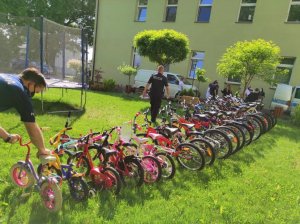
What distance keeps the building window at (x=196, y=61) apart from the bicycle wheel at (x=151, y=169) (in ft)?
46.5

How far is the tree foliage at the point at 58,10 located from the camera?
2494 centimetres

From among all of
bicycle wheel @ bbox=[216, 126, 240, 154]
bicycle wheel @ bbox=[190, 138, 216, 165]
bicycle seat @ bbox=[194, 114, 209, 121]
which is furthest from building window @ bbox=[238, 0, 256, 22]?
bicycle wheel @ bbox=[190, 138, 216, 165]

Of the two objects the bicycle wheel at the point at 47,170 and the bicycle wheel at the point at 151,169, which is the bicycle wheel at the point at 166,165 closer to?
the bicycle wheel at the point at 151,169

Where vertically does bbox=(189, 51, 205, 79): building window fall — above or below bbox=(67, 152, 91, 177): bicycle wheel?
above

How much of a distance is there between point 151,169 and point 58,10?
27.7 metres

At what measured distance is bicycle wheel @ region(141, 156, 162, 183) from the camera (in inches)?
176

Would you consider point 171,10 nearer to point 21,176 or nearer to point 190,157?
point 190,157

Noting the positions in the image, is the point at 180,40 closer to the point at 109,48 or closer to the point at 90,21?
the point at 109,48

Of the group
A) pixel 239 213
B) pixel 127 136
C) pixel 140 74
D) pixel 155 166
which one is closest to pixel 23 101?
pixel 127 136

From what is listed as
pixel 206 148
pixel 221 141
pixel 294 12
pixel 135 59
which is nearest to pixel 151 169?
pixel 206 148

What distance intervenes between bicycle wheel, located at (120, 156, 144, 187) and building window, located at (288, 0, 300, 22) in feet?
47.0

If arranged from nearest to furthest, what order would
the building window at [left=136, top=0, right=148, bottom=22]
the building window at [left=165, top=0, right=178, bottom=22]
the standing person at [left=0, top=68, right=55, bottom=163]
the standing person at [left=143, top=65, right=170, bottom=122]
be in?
the standing person at [left=0, top=68, right=55, bottom=163]
the standing person at [left=143, top=65, right=170, bottom=122]
the building window at [left=165, top=0, right=178, bottom=22]
the building window at [left=136, top=0, right=148, bottom=22]

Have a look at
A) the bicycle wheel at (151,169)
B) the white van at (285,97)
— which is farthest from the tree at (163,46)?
the bicycle wheel at (151,169)

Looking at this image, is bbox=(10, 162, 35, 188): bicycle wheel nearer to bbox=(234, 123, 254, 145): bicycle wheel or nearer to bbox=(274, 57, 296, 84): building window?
bbox=(234, 123, 254, 145): bicycle wheel
